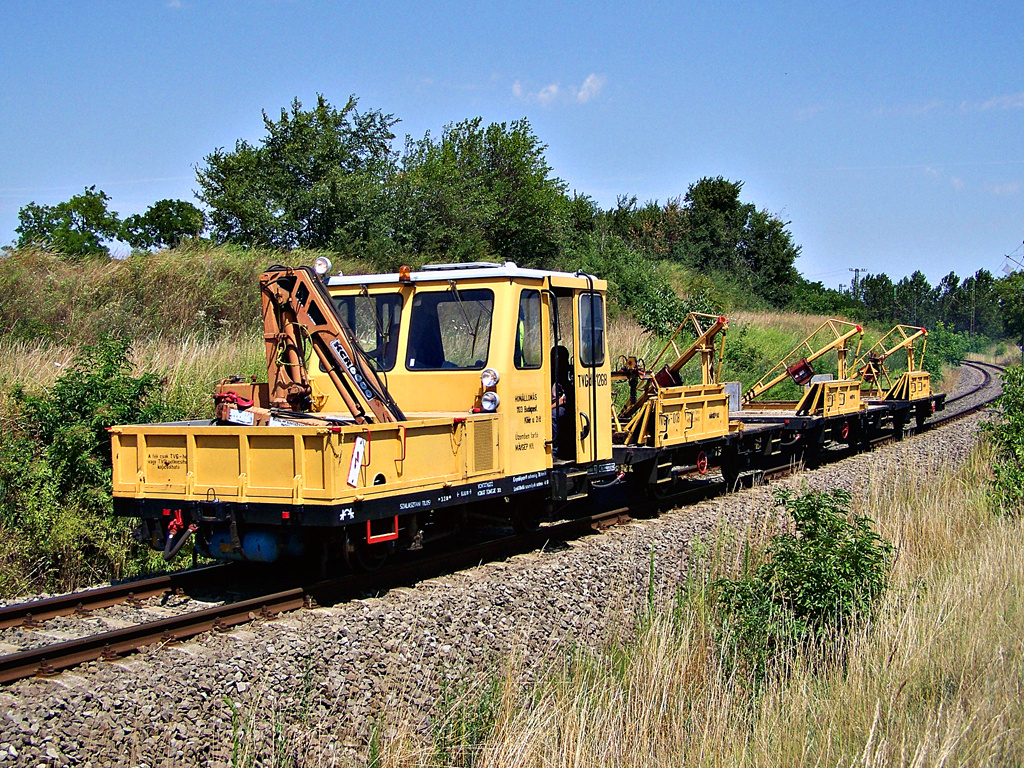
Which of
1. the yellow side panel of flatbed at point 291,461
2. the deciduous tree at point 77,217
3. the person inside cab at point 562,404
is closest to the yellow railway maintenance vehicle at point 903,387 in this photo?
the person inside cab at point 562,404

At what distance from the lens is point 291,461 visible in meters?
7.21

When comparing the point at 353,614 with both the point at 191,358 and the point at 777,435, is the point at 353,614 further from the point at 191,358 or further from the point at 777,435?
the point at 777,435

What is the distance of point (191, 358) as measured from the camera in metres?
12.9

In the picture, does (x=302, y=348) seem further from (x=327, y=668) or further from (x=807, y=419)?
(x=807, y=419)

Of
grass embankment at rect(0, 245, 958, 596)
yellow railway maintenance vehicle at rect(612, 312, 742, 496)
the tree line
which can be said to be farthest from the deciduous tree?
yellow railway maintenance vehicle at rect(612, 312, 742, 496)

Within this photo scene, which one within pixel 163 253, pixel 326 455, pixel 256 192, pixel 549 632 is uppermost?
pixel 256 192

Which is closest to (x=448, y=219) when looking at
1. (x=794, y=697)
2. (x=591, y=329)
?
(x=591, y=329)

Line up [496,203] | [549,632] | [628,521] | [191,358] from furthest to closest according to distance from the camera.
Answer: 1. [496,203]
2. [191,358]
3. [628,521]
4. [549,632]

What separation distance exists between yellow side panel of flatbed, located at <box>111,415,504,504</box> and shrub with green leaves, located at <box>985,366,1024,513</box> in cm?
794

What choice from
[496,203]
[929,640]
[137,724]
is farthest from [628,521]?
[496,203]

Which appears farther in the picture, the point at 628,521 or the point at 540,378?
the point at 628,521

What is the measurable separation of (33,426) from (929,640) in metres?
→ 8.83

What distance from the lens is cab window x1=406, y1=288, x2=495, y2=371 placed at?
9.23 meters

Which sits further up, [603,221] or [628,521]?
[603,221]
